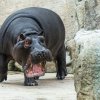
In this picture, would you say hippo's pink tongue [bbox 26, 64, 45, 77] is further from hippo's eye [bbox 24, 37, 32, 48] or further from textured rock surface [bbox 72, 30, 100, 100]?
textured rock surface [bbox 72, 30, 100, 100]

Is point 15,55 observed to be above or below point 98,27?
below

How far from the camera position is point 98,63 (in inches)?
99.7

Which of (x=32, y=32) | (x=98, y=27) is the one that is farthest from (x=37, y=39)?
(x=98, y=27)

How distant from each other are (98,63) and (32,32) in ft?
10.2

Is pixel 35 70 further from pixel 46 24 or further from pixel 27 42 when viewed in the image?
pixel 46 24

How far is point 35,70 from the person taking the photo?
5.10 meters

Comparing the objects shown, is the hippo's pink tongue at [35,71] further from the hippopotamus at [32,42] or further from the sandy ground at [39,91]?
the sandy ground at [39,91]

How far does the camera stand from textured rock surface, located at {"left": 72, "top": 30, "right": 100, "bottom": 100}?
2543 mm

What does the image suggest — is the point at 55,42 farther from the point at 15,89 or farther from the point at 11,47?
the point at 15,89

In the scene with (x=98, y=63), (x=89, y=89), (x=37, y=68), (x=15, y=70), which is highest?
(x=98, y=63)

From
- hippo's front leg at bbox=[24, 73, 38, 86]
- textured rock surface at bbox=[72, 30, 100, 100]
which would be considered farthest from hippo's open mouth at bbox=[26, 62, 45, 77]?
textured rock surface at bbox=[72, 30, 100, 100]

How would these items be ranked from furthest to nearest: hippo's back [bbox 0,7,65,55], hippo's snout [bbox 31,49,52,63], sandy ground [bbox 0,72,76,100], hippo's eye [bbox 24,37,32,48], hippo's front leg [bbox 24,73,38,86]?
hippo's back [bbox 0,7,65,55] < hippo's front leg [bbox 24,73,38,86] < hippo's eye [bbox 24,37,32,48] < hippo's snout [bbox 31,49,52,63] < sandy ground [bbox 0,72,76,100]

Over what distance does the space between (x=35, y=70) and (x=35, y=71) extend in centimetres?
1

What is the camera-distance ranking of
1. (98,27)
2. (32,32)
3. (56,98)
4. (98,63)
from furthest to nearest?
(32,32), (56,98), (98,27), (98,63)
